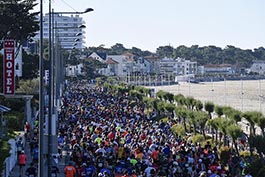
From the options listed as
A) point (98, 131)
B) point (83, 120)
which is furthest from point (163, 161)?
point (83, 120)

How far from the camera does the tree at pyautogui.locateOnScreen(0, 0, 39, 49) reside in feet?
129

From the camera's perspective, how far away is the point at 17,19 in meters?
39.9

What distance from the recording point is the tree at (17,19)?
39.3 metres

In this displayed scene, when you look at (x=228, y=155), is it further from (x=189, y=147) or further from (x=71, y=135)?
(x=71, y=135)

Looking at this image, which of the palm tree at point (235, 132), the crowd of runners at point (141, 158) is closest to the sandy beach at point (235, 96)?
the palm tree at point (235, 132)

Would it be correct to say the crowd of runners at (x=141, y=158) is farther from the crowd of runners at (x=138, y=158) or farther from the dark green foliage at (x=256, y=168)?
the dark green foliage at (x=256, y=168)

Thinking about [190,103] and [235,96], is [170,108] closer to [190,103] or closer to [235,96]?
[190,103]

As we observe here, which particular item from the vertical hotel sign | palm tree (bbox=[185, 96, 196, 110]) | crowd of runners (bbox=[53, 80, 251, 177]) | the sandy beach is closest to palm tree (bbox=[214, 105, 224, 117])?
the sandy beach

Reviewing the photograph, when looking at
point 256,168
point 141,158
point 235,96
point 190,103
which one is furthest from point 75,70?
point 256,168

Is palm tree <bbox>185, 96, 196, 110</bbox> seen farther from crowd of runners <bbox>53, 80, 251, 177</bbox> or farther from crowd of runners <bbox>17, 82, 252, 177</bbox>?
crowd of runners <bbox>53, 80, 251, 177</bbox>

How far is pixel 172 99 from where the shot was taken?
187 feet

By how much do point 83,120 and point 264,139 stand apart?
14.9 meters

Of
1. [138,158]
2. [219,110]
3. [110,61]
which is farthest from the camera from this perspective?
[110,61]

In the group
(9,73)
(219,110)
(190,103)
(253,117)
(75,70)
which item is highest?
(9,73)
